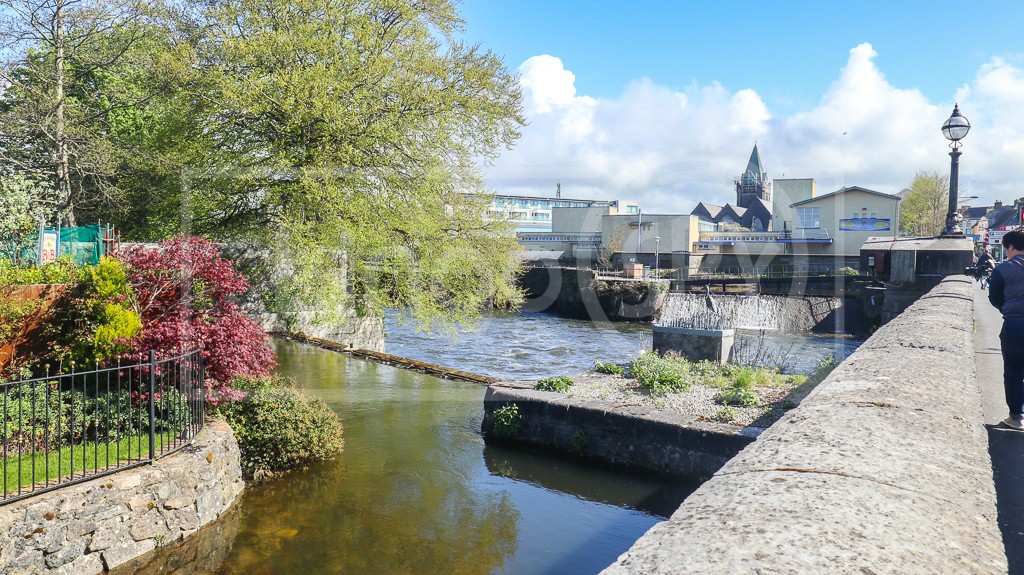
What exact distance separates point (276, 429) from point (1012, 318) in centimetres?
837

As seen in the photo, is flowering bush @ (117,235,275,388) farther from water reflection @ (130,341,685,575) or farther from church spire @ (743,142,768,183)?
church spire @ (743,142,768,183)

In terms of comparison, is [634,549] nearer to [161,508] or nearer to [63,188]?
[161,508]

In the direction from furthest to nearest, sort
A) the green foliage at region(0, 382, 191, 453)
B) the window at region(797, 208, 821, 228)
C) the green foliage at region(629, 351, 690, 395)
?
the window at region(797, 208, 821, 228)
the green foliage at region(629, 351, 690, 395)
the green foliage at region(0, 382, 191, 453)

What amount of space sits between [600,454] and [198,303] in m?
6.10

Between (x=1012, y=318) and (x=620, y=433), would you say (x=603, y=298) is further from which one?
(x=1012, y=318)

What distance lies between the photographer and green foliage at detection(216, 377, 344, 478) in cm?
892

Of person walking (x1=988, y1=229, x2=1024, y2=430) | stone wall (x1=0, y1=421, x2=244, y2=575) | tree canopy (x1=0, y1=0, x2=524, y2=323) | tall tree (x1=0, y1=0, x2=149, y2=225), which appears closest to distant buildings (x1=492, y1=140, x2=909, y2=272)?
tree canopy (x1=0, y1=0, x2=524, y2=323)

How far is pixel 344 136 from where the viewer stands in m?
15.5

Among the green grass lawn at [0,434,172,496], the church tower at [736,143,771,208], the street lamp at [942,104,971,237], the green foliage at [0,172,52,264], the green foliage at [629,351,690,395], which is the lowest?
the green grass lawn at [0,434,172,496]

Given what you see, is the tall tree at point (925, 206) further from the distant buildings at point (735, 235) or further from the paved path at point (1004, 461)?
the paved path at point (1004, 461)

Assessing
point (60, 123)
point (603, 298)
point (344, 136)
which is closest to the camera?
point (344, 136)

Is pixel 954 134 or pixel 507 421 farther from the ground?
pixel 954 134

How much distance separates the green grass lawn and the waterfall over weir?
29206mm

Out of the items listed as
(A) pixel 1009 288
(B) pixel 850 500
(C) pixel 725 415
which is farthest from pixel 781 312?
(B) pixel 850 500
